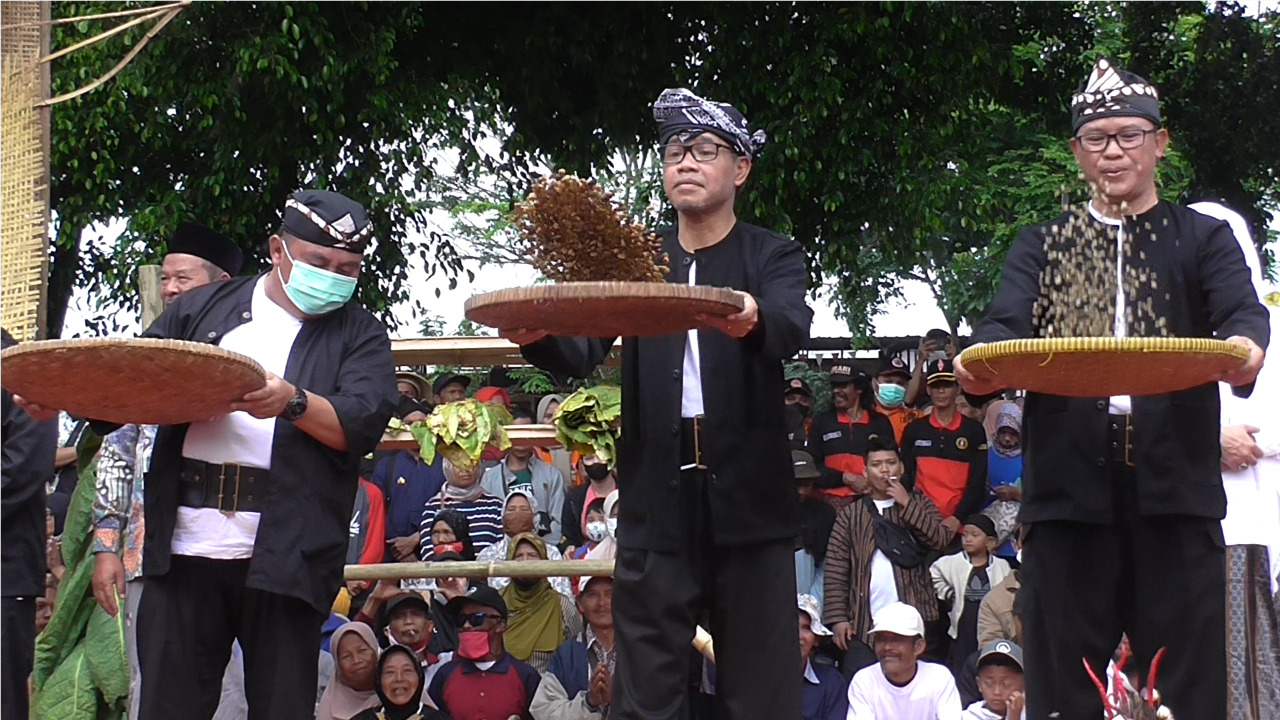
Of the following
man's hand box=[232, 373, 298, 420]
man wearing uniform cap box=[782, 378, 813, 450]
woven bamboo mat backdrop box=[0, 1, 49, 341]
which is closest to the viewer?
man's hand box=[232, 373, 298, 420]

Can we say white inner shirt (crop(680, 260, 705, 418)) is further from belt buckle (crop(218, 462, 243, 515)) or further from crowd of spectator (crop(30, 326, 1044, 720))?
crowd of spectator (crop(30, 326, 1044, 720))

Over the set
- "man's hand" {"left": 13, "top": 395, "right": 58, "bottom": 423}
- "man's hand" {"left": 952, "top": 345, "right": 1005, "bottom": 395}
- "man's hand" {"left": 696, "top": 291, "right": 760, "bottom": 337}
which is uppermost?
"man's hand" {"left": 696, "top": 291, "right": 760, "bottom": 337}

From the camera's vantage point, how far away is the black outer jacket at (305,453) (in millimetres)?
4434

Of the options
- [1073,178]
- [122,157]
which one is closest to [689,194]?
[122,157]

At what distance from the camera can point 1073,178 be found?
19.4m

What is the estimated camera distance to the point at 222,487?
177 inches

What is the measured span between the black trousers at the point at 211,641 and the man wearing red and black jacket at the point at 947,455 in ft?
17.2

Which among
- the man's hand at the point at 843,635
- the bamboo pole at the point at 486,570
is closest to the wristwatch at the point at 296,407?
the bamboo pole at the point at 486,570

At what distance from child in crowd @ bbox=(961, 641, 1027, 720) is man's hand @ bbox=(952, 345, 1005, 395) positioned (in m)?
3.91

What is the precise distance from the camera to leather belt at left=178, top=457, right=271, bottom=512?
14.7ft

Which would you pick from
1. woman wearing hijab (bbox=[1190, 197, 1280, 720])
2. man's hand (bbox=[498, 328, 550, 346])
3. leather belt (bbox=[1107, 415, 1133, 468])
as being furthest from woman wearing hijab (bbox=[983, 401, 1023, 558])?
man's hand (bbox=[498, 328, 550, 346])

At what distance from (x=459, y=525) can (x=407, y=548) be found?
1.32 feet

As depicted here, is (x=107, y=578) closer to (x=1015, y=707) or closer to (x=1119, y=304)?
(x=1119, y=304)

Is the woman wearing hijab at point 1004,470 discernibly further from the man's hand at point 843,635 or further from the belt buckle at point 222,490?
the belt buckle at point 222,490
